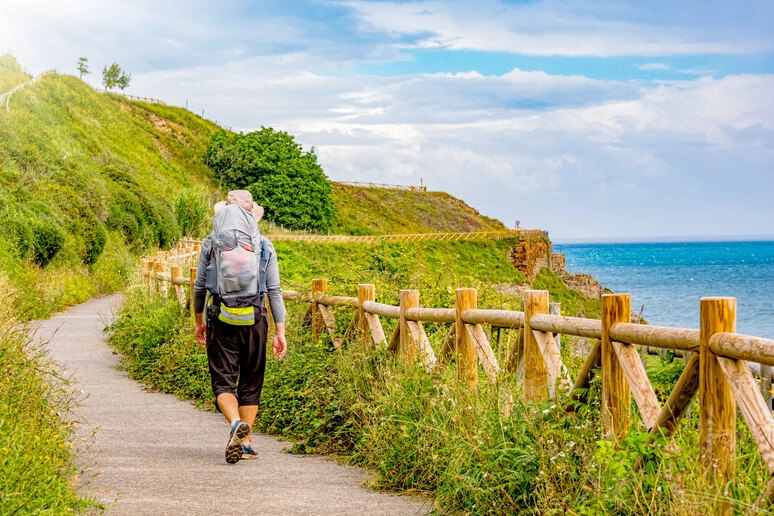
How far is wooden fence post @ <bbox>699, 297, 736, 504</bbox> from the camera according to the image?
448 cm

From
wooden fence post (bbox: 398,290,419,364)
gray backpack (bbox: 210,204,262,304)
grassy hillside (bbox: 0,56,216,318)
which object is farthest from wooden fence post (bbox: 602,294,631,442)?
grassy hillside (bbox: 0,56,216,318)

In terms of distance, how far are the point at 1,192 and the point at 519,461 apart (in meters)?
27.3

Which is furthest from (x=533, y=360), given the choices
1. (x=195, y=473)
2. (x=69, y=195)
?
(x=69, y=195)

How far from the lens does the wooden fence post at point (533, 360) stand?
657 cm

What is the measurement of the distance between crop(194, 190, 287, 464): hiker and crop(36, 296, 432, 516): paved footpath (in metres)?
0.47

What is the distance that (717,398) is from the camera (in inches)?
177

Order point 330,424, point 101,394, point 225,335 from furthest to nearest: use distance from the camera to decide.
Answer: point 101,394
point 330,424
point 225,335

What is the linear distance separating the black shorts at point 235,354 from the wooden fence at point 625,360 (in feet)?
4.09

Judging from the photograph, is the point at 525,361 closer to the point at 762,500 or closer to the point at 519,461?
the point at 519,461

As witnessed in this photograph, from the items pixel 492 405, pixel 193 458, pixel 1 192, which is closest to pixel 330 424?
pixel 193 458

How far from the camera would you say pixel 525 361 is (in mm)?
6707

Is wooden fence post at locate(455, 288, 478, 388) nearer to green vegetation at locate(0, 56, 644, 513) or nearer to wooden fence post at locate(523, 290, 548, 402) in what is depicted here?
green vegetation at locate(0, 56, 644, 513)

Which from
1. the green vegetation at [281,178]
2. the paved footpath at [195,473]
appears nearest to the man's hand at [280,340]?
the paved footpath at [195,473]

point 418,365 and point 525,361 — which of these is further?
point 418,365
